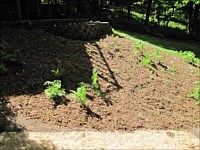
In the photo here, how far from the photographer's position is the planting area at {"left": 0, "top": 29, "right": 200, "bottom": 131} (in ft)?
28.9

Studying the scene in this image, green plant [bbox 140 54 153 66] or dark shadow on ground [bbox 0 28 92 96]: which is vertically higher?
dark shadow on ground [bbox 0 28 92 96]

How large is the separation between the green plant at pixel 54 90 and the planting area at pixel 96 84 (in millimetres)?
41

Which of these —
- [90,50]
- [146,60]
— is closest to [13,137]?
[90,50]

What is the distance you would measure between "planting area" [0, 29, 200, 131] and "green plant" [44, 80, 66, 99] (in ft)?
0.13

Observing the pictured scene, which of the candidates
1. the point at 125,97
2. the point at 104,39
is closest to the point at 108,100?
the point at 125,97

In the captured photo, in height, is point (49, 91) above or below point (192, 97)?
above

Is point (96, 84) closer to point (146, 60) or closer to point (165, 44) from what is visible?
point (146, 60)

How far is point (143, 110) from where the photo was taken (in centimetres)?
962

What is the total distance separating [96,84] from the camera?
407 inches

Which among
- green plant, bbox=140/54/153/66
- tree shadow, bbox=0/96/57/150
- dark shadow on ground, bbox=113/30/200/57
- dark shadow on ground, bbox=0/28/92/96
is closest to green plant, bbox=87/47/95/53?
dark shadow on ground, bbox=0/28/92/96

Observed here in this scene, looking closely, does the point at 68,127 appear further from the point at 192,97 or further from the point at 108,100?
the point at 192,97

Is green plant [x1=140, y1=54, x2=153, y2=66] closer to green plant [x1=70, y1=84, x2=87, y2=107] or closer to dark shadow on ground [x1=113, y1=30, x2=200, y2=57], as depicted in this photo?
green plant [x1=70, y1=84, x2=87, y2=107]

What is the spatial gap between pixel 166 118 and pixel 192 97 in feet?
7.78

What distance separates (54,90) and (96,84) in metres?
1.59
